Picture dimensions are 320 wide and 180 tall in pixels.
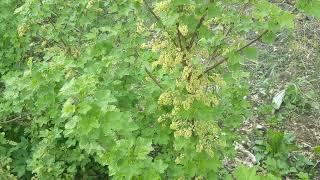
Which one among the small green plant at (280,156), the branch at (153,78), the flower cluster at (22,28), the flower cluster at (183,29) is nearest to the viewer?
the flower cluster at (183,29)

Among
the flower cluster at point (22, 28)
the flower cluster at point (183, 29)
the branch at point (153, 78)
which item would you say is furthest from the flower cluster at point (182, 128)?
the flower cluster at point (22, 28)

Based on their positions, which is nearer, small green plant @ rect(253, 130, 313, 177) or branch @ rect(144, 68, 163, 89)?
branch @ rect(144, 68, 163, 89)

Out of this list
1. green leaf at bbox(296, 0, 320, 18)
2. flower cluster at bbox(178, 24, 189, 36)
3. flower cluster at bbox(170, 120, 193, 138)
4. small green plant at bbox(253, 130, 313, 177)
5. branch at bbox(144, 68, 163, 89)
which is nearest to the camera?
green leaf at bbox(296, 0, 320, 18)

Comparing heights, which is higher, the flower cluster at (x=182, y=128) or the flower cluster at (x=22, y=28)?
the flower cluster at (x=22, y=28)

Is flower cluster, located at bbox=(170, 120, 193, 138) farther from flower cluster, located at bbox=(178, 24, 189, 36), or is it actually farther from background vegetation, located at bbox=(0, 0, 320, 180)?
flower cluster, located at bbox=(178, 24, 189, 36)

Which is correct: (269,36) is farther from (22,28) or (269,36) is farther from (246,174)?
(22,28)

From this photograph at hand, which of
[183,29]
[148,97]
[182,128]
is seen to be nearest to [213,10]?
[183,29]

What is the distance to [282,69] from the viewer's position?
5.66 meters

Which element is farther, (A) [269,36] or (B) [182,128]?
(B) [182,128]

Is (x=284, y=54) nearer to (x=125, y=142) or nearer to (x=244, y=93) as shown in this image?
(x=244, y=93)

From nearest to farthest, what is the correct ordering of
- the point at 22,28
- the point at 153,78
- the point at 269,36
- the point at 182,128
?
the point at 269,36 → the point at 182,128 → the point at 153,78 → the point at 22,28

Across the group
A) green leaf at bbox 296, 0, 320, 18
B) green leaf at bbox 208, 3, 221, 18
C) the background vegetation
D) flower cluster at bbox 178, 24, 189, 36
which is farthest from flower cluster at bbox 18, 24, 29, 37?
green leaf at bbox 296, 0, 320, 18

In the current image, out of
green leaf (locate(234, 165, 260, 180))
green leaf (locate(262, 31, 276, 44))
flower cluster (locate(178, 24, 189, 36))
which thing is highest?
flower cluster (locate(178, 24, 189, 36))

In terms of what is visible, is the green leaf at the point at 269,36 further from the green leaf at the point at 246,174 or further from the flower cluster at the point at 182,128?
the green leaf at the point at 246,174
